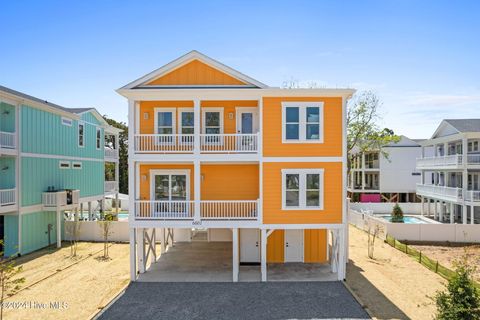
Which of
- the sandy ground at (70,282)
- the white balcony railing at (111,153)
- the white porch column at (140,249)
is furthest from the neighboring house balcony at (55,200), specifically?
the white porch column at (140,249)

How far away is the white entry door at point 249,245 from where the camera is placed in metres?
16.7

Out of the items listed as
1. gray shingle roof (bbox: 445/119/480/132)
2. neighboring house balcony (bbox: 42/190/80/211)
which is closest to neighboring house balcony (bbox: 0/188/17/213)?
neighboring house balcony (bbox: 42/190/80/211)

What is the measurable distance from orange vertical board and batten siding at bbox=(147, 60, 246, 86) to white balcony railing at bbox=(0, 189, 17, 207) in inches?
401

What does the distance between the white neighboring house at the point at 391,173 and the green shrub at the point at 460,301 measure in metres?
35.3

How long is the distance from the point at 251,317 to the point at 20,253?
14659 mm

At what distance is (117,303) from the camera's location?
11992mm

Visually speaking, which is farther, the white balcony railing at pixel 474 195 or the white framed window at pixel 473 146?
the white framed window at pixel 473 146

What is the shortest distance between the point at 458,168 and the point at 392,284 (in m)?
18.3

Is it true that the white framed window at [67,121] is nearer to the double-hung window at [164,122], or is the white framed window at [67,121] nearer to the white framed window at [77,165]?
the white framed window at [77,165]

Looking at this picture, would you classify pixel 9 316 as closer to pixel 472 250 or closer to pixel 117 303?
pixel 117 303

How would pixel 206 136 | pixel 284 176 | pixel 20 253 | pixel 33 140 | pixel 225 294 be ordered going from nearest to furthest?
pixel 225 294
pixel 284 176
pixel 206 136
pixel 20 253
pixel 33 140

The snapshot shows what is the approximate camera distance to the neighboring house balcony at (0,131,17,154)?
1730 centimetres

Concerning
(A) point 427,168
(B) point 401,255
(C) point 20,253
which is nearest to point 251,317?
(B) point 401,255

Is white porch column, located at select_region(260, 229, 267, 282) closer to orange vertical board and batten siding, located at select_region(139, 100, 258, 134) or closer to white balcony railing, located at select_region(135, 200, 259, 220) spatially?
white balcony railing, located at select_region(135, 200, 259, 220)
